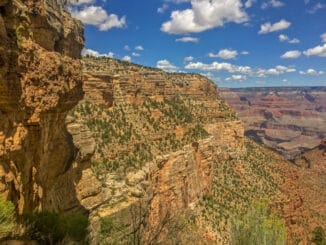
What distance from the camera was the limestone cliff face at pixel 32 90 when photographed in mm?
10188

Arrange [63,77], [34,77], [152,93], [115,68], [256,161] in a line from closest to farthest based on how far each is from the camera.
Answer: [34,77], [63,77], [115,68], [152,93], [256,161]

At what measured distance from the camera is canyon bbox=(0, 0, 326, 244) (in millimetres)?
11023

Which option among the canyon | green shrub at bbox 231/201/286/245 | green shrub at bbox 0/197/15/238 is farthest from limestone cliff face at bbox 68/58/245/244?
green shrub at bbox 0/197/15/238

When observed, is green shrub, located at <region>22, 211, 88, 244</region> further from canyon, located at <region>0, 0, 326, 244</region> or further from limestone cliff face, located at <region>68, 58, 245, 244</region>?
limestone cliff face, located at <region>68, 58, 245, 244</region>

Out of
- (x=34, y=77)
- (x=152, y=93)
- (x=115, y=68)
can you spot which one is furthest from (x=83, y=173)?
(x=152, y=93)

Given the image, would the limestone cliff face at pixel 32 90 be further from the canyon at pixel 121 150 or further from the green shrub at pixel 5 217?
the green shrub at pixel 5 217

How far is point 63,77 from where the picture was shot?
12977 millimetres

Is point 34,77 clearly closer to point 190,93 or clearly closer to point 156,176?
point 156,176

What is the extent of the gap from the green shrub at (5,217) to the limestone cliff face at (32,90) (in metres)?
0.50

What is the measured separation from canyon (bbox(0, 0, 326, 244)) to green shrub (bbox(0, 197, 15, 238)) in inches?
12.2

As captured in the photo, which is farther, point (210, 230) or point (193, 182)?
point (193, 182)

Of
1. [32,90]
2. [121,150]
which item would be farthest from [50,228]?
[121,150]

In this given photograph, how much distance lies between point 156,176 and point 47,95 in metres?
31.7

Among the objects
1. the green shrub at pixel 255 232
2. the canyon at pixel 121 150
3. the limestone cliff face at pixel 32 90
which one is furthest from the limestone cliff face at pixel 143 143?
the limestone cliff face at pixel 32 90
